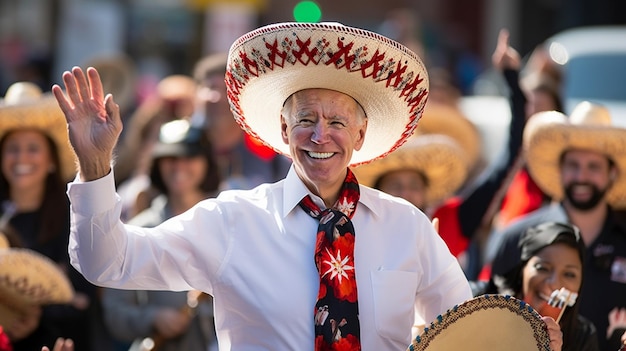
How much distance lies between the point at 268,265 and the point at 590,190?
3106 mm

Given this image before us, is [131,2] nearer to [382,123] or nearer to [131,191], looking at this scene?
[131,191]

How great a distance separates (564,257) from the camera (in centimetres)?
576

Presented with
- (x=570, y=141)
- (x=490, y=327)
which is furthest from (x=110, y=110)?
(x=570, y=141)

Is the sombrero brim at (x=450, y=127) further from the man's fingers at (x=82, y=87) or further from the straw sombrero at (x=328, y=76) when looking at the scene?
the man's fingers at (x=82, y=87)

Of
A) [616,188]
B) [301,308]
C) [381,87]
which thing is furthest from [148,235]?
[616,188]

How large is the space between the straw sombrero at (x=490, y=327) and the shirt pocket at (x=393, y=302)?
0.29m

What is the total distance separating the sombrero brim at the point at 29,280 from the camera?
A: 20.8ft

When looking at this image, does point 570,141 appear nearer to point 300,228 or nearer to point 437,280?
point 437,280

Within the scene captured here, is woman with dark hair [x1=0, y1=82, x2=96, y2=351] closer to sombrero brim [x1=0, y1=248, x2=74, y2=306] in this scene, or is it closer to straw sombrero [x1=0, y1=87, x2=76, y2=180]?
A: straw sombrero [x1=0, y1=87, x2=76, y2=180]

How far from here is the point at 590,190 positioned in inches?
292

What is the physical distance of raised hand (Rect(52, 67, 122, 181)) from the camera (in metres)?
4.44

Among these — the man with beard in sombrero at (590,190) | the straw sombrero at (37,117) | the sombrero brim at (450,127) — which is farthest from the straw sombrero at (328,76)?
the sombrero brim at (450,127)

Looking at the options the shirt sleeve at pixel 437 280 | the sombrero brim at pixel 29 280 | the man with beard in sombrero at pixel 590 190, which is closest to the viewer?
the shirt sleeve at pixel 437 280

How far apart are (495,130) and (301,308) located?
28.1 ft
